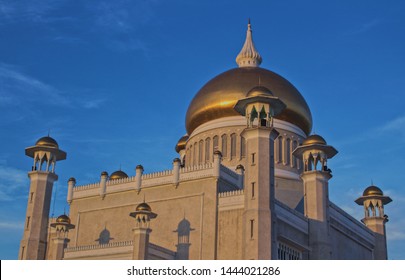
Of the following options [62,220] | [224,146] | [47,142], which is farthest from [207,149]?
[62,220]

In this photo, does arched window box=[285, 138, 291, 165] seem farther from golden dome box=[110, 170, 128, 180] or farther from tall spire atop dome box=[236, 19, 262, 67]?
golden dome box=[110, 170, 128, 180]

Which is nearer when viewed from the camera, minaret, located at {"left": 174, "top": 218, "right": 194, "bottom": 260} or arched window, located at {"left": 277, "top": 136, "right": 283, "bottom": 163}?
minaret, located at {"left": 174, "top": 218, "right": 194, "bottom": 260}

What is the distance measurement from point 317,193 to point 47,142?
12.8 metres

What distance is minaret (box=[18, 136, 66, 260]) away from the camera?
27469 millimetres

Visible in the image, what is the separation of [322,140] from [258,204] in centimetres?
772

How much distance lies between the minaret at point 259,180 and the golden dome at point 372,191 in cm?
1139

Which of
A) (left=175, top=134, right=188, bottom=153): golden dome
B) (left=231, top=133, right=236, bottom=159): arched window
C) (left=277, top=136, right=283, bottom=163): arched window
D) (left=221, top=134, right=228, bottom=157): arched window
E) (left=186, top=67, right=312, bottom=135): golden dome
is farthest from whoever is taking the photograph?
(left=175, top=134, right=188, bottom=153): golden dome

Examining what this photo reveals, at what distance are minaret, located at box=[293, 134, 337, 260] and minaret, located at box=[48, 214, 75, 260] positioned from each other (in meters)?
10.5

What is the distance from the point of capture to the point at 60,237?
26.2 m

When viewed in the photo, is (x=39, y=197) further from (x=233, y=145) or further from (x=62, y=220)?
(x=233, y=145)

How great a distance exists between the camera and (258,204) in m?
22.9

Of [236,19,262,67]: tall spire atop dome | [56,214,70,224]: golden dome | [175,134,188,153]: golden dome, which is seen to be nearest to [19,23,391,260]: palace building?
[56,214,70,224]: golden dome

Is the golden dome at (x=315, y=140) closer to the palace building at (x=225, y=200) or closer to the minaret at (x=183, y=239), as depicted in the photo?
the palace building at (x=225, y=200)
